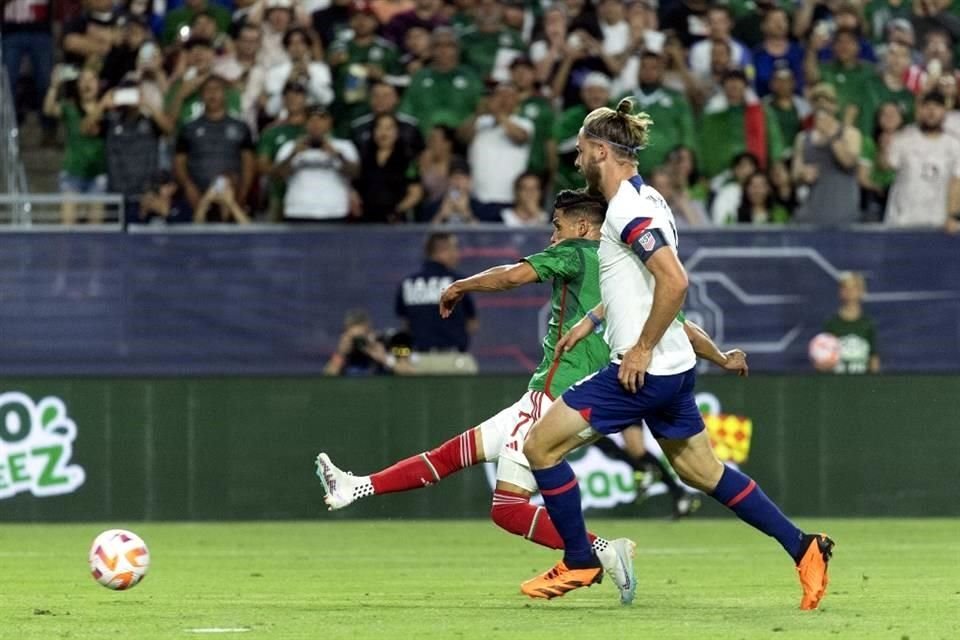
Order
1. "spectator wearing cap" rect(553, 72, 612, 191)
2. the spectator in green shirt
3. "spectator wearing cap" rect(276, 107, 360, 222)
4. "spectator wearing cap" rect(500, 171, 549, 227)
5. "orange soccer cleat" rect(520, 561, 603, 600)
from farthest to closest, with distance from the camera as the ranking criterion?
the spectator in green shirt
"spectator wearing cap" rect(553, 72, 612, 191)
"spectator wearing cap" rect(500, 171, 549, 227)
"spectator wearing cap" rect(276, 107, 360, 222)
"orange soccer cleat" rect(520, 561, 603, 600)

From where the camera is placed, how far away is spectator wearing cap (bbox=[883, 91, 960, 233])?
1933 centimetres

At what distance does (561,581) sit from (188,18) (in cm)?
1254

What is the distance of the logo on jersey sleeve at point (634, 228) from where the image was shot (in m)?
9.28

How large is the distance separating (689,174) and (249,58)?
4576mm

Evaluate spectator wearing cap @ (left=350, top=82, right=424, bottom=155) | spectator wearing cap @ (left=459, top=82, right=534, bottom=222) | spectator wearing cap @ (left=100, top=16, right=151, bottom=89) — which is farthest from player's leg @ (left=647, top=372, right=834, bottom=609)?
spectator wearing cap @ (left=100, top=16, right=151, bottom=89)

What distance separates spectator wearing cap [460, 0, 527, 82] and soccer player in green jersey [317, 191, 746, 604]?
1034 centimetres

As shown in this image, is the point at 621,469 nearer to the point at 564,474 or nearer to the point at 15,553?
the point at 15,553

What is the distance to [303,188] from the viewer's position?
19.1 m

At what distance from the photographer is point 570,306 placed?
10.5 meters

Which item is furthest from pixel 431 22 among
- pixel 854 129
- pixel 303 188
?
pixel 854 129

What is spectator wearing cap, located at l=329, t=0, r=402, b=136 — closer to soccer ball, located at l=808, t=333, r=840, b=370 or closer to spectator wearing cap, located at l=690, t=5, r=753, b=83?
spectator wearing cap, located at l=690, t=5, r=753, b=83

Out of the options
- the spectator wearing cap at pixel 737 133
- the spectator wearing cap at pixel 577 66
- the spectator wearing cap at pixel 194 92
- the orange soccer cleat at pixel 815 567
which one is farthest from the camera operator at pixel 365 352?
the orange soccer cleat at pixel 815 567

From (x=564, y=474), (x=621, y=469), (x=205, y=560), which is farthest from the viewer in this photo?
(x=621, y=469)

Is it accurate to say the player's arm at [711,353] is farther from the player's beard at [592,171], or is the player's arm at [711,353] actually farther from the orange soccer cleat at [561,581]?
the orange soccer cleat at [561,581]
